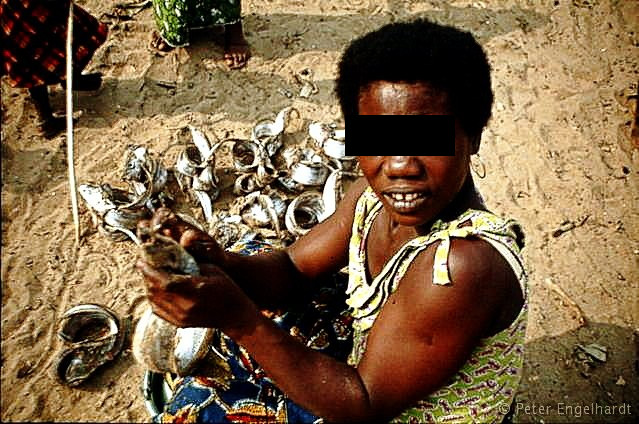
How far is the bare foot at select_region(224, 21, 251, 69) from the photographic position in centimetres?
365

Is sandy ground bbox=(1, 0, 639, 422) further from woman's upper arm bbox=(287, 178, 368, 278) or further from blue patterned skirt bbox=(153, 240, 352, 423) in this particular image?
woman's upper arm bbox=(287, 178, 368, 278)

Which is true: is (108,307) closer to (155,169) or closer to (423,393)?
(155,169)

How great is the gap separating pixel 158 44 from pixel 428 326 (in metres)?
3.20

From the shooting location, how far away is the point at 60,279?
101 inches

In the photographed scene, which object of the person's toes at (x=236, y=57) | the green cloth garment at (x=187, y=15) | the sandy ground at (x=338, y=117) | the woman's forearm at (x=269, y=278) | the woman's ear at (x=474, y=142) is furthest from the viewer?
the person's toes at (x=236, y=57)

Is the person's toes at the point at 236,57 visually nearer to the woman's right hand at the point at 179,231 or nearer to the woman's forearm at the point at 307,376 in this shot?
the woman's right hand at the point at 179,231

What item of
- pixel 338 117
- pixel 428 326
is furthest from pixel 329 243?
pixel 338 117

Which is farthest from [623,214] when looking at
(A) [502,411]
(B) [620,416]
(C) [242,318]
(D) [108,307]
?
(D) [108,307]

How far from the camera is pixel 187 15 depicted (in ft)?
11.4

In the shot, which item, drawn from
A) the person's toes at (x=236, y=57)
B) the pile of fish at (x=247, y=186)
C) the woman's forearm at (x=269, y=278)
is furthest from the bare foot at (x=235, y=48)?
the woman's forearm at (x=269, y=278)

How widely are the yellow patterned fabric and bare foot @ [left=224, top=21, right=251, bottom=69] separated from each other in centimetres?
253

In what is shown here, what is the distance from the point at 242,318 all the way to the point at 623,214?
2.36 metres

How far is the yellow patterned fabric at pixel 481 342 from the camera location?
1.19m

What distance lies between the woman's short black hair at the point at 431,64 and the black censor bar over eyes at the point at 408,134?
5cm
